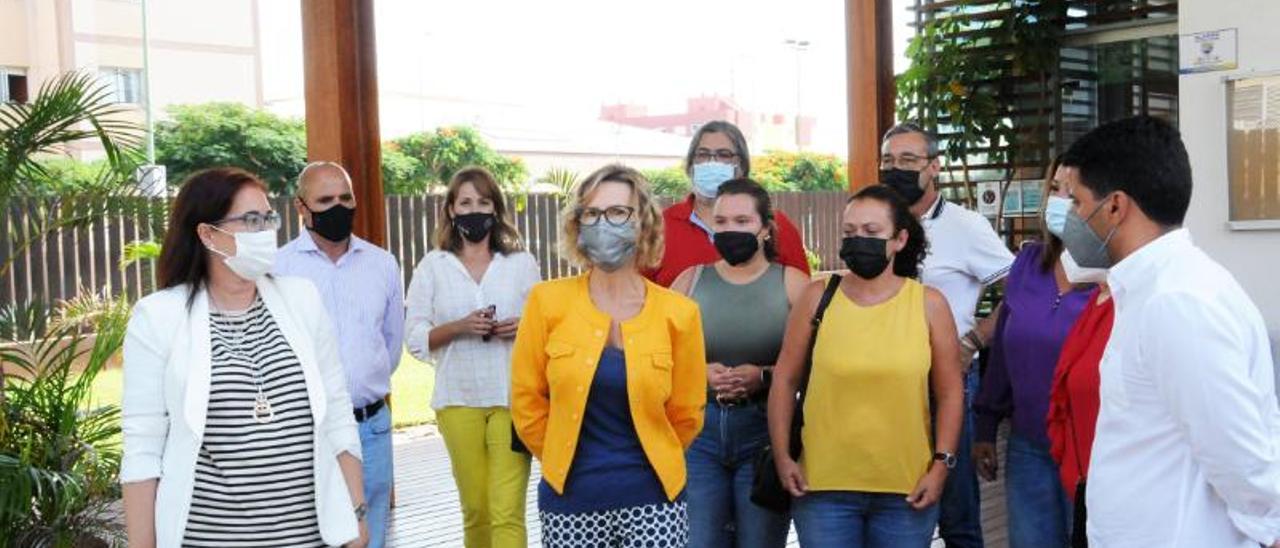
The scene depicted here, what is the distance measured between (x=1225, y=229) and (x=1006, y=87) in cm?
305

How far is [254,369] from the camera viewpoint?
289 cm

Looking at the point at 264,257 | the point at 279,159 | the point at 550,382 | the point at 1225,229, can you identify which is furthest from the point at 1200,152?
the point at 279,159

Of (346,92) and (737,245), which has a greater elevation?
(346,92)

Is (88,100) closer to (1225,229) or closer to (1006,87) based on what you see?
(1225,229)

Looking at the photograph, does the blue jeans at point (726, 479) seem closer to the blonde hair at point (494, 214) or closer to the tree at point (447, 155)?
the blonde hair at point (494, 214)

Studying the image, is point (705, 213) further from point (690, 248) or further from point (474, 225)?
point (474, 225)

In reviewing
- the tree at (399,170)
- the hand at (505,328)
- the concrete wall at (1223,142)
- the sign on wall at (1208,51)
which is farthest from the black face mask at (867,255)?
the tree at (399,170)

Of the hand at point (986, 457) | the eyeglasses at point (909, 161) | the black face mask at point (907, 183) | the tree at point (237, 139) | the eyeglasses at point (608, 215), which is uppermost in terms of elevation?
the tree at point (237, 139)

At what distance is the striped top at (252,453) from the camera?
2812 millimetres

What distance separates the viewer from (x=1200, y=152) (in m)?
5.29

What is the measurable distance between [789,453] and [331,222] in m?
1.67

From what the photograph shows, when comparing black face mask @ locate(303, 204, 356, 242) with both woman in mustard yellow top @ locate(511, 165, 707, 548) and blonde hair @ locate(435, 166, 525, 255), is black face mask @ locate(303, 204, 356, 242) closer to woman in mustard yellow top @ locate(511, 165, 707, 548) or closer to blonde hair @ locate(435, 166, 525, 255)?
blonde hair @ locate(435, 166, 525, 255)

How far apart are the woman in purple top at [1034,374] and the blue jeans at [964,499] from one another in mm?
324

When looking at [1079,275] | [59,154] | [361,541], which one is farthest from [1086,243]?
[59,154]
